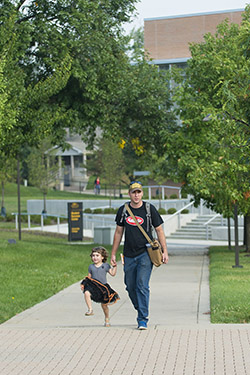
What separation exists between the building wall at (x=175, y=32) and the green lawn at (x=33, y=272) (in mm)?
31984

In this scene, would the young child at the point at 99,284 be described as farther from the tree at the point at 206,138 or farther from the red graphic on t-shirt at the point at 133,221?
the tree at the point at 206,138

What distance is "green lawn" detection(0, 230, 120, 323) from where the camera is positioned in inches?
460

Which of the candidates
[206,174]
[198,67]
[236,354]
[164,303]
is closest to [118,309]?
[164,303]

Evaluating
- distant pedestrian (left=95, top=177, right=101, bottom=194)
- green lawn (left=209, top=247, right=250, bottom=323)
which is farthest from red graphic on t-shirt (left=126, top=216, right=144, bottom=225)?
distant pedestrian (left=95, top=177, right=101, bottom=194)

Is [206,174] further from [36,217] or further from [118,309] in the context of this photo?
[36,217]

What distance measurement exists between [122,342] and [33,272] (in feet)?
25.2

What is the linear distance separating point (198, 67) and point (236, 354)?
15.5m

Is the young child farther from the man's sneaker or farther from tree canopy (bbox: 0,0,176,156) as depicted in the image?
tree canopy (bbox: 0,0,176,156)

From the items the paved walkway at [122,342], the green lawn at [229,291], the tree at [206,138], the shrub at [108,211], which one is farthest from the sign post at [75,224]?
the paved walkway at [122,342]

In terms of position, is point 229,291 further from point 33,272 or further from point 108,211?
point 108,211

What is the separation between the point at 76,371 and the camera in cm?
680

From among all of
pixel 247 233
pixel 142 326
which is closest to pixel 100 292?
pixel 142 326

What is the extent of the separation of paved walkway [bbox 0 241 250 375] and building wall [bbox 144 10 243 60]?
4238cm

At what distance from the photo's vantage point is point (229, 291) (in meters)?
12.1
